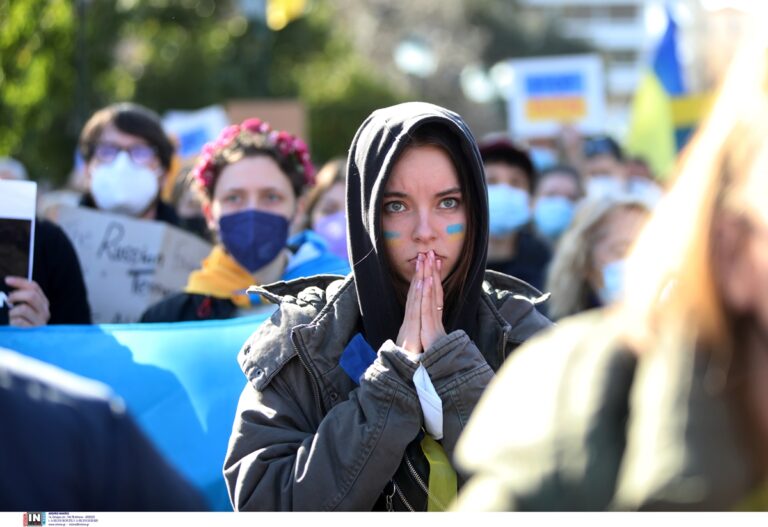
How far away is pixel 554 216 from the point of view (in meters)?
7.70

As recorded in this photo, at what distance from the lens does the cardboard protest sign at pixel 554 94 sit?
11148 millimetres

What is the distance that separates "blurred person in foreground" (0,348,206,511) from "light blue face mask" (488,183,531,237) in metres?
4.53

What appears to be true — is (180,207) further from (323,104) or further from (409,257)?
(323,104)

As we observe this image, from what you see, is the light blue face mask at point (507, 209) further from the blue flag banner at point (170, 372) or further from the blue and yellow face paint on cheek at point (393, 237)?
the blue and yellow face paint on cheek at point (393, 237)

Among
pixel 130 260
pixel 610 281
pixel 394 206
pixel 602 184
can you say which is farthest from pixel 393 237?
pixel 602 184

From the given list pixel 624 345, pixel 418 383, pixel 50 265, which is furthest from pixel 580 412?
pixel 50 265

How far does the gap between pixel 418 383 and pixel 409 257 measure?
Result: 0.35 metres

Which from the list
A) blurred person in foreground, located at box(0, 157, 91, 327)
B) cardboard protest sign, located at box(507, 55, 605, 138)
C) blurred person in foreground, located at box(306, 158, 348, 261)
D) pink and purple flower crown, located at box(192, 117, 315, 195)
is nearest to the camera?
blurred person in foreground, located at box(0, 157, 91, 327)

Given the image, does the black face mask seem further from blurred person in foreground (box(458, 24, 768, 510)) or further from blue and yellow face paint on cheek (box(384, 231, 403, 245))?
blurred person in foreground (box(458, 24, 768, 510))

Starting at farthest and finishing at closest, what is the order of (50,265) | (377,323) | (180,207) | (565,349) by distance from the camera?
(180,207)
(50,265)
(377,323)
(565,349)

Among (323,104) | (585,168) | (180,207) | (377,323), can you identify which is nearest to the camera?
(377,323)

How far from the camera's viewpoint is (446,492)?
254cm

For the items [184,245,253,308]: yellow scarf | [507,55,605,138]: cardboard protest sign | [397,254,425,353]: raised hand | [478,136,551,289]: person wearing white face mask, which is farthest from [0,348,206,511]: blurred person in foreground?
[507,55,605,138]: cardboard protest sign

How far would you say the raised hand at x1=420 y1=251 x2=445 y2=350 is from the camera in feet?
8.58
